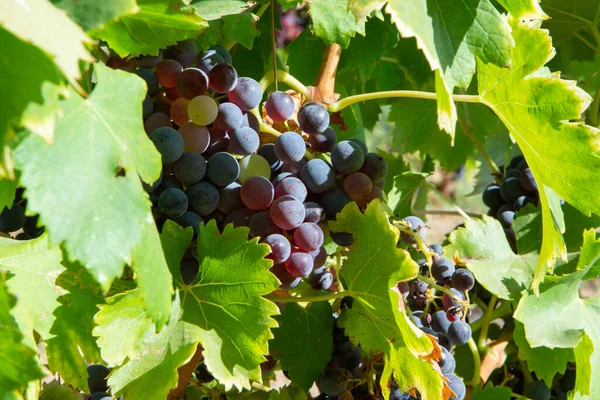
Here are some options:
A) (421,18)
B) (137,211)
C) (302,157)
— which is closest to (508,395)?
(302,157)

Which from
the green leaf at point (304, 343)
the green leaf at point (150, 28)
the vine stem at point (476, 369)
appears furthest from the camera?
the vine stem at point (476, 369)

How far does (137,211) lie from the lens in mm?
561

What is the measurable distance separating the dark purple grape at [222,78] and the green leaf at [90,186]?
225 millimetres

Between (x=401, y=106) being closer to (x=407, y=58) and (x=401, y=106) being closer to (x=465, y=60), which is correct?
(x=407, y=58)

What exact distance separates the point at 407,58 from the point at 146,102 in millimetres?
644

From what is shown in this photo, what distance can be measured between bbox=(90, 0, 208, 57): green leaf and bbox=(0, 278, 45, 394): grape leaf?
11.6 inches

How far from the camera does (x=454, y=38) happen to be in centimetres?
75

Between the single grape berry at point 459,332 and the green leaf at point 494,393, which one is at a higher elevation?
the single grape berry at point 459,332

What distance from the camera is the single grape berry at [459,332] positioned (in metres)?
0.97

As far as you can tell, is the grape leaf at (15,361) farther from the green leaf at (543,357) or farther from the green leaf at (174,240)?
the green leaf at (543,357)

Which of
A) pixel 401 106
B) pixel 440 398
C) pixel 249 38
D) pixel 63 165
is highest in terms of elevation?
pixel 63 165

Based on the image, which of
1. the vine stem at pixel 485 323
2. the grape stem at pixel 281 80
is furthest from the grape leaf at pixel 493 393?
the grape stem at pixel 281 80

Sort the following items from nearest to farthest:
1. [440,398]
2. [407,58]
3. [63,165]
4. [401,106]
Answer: [63,165] → [440,398] → [407,58] → [401,106]

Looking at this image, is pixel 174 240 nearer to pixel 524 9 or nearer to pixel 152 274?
pixel 152 274
